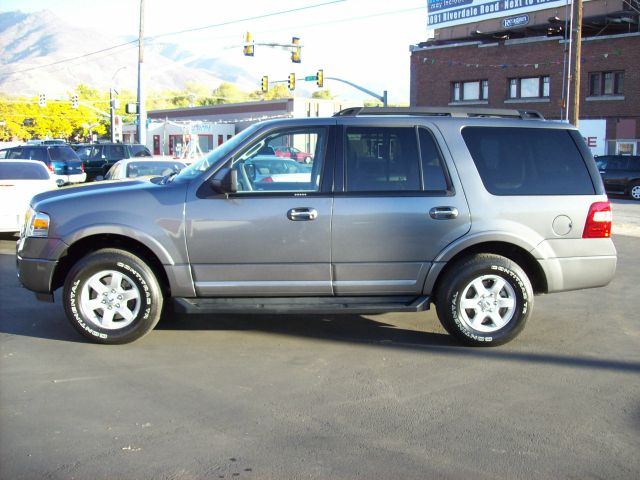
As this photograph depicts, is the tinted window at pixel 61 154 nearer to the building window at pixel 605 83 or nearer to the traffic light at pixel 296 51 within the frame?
the traffic light at pixel 296 51

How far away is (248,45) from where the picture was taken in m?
31.7

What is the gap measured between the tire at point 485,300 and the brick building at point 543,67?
2974cm

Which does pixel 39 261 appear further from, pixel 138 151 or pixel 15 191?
pixel 138 151

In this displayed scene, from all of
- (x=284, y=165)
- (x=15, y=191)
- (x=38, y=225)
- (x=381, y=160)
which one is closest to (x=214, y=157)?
(x=284, y=165)

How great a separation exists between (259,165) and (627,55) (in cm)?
3505

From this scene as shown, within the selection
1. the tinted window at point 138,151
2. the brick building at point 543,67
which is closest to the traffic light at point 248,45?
the tinted window at point 138,151

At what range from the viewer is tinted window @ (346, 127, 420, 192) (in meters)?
6.08

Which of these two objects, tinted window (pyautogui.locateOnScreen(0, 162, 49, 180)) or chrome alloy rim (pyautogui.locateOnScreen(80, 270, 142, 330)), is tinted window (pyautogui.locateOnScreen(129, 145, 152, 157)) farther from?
chrome alloy rim (pyautogui.locateOnScreen(80, 270, 142, 330))

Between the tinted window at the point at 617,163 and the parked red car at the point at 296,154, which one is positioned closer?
the parked red car at the point at 296,154

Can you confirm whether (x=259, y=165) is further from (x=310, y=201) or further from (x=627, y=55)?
(x=627, y=55)

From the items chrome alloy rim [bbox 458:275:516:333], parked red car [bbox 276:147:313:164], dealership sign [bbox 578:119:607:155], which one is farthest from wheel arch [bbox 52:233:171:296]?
dealership sign [bbox 578:119:607:155]

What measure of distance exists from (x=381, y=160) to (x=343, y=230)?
724mm

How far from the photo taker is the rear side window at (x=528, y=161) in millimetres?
6227

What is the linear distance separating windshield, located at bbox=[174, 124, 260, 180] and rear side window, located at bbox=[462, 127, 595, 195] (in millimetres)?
1938
